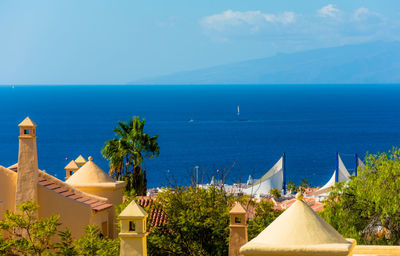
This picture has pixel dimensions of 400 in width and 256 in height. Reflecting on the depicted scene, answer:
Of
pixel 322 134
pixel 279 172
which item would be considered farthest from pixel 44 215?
pixel 322 134

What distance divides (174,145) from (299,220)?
142818mm

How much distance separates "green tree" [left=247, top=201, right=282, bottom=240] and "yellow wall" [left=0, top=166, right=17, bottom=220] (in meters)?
8.57

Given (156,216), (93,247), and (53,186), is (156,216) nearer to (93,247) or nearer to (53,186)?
(53,186)

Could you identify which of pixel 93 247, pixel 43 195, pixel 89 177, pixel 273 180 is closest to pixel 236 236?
pixel 93 247

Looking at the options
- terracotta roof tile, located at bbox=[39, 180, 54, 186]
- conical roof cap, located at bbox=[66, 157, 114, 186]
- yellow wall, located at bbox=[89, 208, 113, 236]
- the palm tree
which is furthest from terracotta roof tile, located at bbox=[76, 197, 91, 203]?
the palm tree

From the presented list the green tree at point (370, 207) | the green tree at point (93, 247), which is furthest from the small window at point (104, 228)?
the green tree at point (370, 207)

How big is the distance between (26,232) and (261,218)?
9361mm

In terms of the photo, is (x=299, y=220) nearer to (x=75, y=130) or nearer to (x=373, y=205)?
(x=373, y=205)

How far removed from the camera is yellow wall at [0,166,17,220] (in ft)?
73.4

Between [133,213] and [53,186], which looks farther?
[53,186]

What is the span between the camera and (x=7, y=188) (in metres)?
22.5

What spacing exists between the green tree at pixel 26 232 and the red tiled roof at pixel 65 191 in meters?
2.08

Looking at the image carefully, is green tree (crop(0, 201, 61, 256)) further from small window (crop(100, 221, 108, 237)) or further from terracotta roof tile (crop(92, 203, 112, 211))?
small window (crop(100, 221, 108, 237))

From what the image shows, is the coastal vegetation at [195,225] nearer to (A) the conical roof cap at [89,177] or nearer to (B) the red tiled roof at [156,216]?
(B) the red tiled roof at [156,216]
